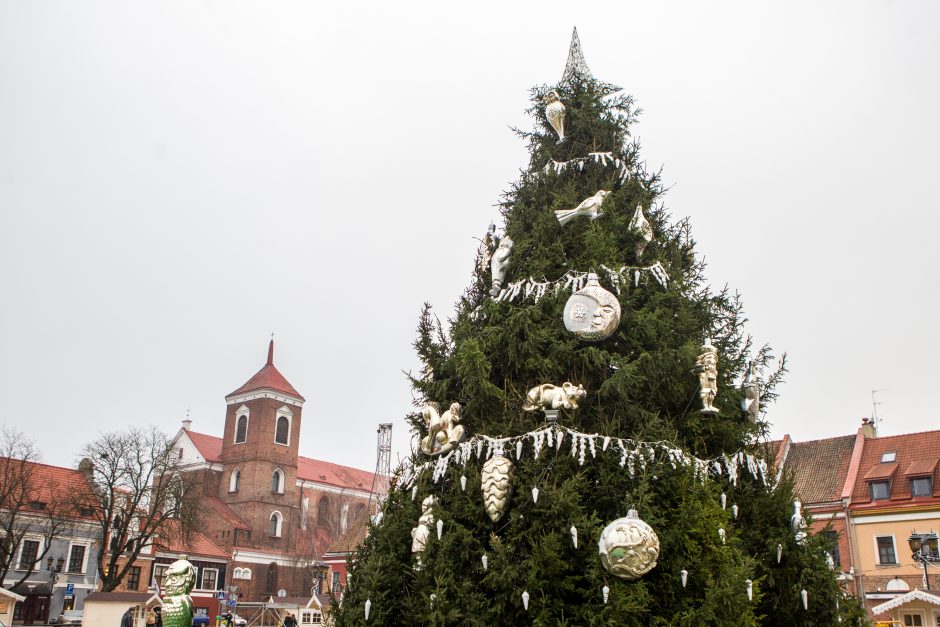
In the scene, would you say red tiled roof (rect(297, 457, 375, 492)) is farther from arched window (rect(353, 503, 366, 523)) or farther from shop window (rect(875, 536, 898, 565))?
shop window (rect(875, 536, 898, 565))

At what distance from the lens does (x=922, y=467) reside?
1057 inches

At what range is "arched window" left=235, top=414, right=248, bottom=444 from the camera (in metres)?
63.5

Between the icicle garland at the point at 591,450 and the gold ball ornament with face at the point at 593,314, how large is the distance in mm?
1183

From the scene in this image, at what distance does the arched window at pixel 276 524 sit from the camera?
61.0 meters

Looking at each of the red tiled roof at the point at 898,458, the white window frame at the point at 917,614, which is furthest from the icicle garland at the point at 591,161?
the red tiled roof at the point at 898,458

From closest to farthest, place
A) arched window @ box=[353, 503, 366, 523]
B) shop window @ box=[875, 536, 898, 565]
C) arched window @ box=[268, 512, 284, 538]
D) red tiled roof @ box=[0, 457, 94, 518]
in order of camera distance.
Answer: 1. shop window @ box=[875, 536, 898, 565]
2. red tiled roof @ box=[0, 457, 94, 518]
3. arched window @ box=[268, 512, 284, 538]
4. arched window @ box=[353, 503, 366, 523]

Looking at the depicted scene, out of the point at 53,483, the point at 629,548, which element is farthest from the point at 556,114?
the point at 53,483

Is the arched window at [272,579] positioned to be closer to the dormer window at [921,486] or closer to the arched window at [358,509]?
the arched window at [358,509]

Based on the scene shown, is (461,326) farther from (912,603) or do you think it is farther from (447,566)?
(912,603)

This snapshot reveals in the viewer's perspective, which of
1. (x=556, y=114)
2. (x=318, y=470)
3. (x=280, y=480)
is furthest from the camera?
(x=318, y=470)

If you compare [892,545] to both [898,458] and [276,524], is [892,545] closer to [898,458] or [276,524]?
[898,458]

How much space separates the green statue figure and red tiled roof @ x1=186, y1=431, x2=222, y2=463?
199 ft

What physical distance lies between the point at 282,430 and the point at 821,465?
44.8m

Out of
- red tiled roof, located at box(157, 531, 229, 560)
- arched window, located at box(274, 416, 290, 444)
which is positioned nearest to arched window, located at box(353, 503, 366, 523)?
arched window, located at box(274, 416, 290, 444)
